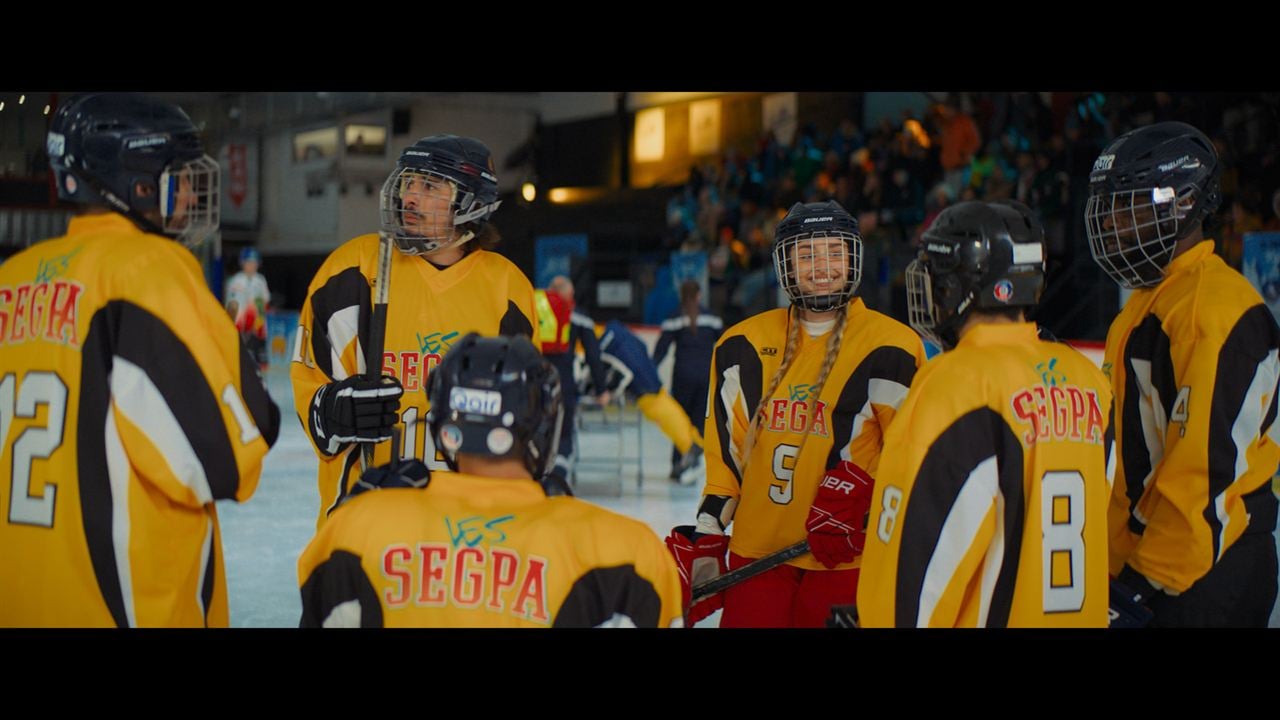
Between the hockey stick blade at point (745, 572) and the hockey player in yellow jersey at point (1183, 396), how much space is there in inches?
26.4

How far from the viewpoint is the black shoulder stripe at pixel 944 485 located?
6.26 ft

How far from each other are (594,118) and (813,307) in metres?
17.5

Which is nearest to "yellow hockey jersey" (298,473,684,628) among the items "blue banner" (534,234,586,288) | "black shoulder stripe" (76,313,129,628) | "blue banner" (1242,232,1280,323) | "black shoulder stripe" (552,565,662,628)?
"black shoulder stripe" (552,565,662,628)

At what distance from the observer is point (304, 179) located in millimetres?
25359

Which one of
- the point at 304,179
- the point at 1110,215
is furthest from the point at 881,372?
the point at 304,179

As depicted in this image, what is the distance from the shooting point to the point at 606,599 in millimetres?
1681

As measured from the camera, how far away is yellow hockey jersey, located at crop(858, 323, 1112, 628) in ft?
6.29

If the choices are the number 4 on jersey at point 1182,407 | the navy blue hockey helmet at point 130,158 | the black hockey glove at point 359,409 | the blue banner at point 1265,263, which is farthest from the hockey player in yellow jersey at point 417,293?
the blue banner at point 1265,263

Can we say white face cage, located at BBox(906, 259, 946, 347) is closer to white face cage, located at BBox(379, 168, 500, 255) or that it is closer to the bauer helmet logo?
white face cage, located at BBox(379, 168, 500, 255)

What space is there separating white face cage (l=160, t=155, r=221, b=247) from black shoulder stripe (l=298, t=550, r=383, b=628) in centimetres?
68

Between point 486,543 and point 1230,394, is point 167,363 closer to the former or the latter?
point 486,543

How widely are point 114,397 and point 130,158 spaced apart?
39cm
